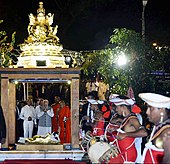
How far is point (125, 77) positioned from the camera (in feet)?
60.6

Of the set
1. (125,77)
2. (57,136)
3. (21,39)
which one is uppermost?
(21,39)

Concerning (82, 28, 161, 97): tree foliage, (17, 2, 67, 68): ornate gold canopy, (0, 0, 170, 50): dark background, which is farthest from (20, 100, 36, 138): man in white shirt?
(0, 0, 170, 50): dark background

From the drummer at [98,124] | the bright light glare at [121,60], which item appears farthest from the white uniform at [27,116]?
the bright light glare at [121,60]

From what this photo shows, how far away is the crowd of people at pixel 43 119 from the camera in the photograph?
43.7 feet

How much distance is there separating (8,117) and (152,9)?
16806 mm

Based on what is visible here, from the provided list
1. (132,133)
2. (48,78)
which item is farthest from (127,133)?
(48,78)

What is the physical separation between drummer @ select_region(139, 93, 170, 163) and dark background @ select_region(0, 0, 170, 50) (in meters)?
17.8

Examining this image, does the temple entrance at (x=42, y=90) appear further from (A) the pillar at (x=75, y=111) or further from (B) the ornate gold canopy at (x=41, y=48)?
(A) the pillar at (x=75, y=111)

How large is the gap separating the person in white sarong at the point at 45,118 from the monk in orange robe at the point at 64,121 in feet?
1.21

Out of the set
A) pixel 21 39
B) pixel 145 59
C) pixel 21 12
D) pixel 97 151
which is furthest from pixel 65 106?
pixel 21 12

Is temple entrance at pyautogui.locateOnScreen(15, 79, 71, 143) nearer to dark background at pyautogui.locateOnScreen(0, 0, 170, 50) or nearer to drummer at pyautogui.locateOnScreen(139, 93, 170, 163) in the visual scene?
drummer at pyautogui.locateOnScreen(139, 93, 170, 163)

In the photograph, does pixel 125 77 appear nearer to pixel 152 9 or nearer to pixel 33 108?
pixel 33 108

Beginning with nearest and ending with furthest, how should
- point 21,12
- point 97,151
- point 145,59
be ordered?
point 97,151 → point 145,59 → point 21,12

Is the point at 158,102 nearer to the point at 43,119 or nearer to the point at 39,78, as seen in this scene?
the point at 39,78
